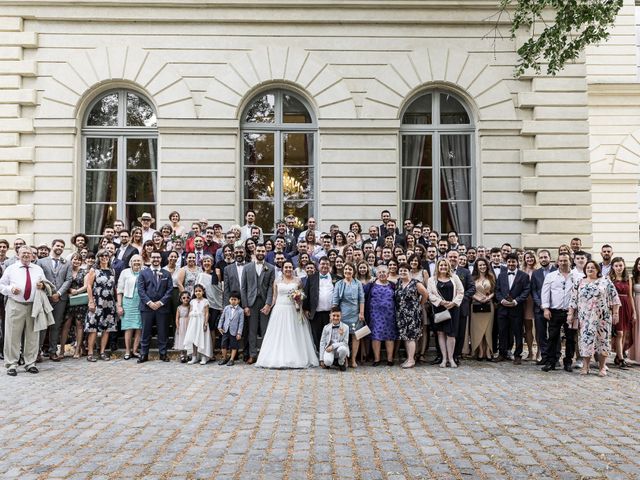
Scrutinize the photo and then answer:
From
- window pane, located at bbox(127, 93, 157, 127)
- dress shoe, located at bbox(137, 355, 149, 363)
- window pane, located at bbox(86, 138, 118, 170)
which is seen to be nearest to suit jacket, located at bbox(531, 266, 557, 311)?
dress shoe, located at bbox(137, 355, 149, 363)

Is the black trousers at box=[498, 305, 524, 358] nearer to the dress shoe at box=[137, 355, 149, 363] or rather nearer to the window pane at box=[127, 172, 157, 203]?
the dress shoe at box=[137, 355, 149, 363]

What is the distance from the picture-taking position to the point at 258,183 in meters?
15.3

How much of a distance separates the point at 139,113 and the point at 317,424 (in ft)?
34.5

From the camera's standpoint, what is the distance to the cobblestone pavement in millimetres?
5543

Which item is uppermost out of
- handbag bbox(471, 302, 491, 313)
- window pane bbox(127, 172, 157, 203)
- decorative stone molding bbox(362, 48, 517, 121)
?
decorative stone molding bbox(362, 48, 517, 121)

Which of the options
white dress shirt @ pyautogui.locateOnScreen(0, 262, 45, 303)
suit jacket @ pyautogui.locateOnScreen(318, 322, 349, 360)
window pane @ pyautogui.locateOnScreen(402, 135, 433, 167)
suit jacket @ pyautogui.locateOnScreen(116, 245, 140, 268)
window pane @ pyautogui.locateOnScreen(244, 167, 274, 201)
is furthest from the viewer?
window pane @ pyautogui.locateOnScreen(402, 135, 433, 167)

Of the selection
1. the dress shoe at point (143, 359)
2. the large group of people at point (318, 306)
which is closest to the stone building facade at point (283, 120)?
the large group of people at point (318, 306)

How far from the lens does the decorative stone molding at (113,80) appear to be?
1478 cm

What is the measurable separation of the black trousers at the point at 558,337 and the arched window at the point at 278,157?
6.37 meters

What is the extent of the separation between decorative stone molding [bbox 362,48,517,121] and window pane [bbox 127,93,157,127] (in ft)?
16.5

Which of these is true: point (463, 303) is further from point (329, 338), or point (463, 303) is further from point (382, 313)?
point (329, 338)

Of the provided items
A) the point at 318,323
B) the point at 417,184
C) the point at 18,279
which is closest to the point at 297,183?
the point at 417,184

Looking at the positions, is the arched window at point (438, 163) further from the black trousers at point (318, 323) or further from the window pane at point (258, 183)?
the black trousers at point (318, 323)

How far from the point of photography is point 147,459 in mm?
5711
